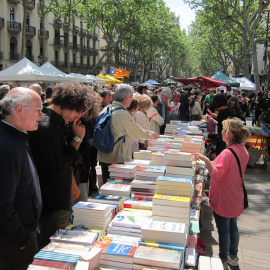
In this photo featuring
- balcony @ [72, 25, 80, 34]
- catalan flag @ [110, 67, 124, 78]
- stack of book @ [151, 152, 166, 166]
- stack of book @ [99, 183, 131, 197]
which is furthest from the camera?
balcony @ [72, 25, 80, 34]

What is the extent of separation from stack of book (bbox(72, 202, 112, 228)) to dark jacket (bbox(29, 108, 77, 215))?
19 centimetres

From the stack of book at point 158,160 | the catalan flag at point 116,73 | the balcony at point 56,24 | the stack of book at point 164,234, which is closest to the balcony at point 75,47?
the balcony at point 56,24

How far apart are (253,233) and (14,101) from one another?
3813mm

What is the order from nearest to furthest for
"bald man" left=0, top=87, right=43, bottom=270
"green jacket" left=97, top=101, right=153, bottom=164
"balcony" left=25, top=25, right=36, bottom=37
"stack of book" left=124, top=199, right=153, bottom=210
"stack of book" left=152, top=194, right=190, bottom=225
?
"bald man" left=0, top=87, right=43, bottom=270
"stack of book" left=152, top=194, right=190, bottom=225
"stack of book" left=124, top=199, right=153, bottom=210
"green jacket" left=97, top=101, right=153, bottom=164
"balcony" left=25, top=25, right=36, bottom=37

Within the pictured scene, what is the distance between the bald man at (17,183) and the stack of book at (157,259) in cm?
72

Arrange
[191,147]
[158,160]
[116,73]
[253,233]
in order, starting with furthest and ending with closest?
[116,73]
[253,233]
[191,147]
[158,160]

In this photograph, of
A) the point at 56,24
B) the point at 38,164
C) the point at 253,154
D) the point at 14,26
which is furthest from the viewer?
the point at 56,24

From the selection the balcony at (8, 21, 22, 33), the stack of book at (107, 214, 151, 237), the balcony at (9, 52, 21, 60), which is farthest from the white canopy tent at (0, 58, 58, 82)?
the balcony at (8, 21, 22, 33)

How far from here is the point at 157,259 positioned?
1.86 meters

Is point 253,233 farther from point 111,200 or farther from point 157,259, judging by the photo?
point 157,259

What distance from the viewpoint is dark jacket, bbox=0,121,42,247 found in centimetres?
187

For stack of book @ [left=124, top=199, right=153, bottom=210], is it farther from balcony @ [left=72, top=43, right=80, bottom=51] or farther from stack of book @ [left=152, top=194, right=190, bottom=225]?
balcony @ [left=72, top=43, right=80, bottom=51]

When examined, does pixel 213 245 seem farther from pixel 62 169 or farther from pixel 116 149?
pixel 62 169

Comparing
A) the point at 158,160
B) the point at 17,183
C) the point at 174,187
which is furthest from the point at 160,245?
the point at 158,160
